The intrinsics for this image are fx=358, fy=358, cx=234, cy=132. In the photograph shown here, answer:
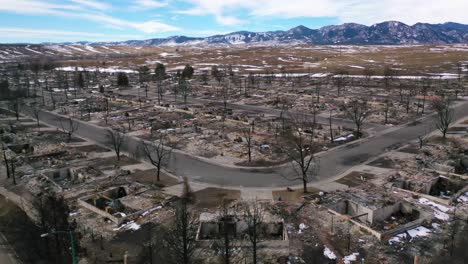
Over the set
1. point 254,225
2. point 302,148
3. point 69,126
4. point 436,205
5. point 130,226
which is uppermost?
point 254,225

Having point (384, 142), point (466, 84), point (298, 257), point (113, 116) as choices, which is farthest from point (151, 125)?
point (466, 84)

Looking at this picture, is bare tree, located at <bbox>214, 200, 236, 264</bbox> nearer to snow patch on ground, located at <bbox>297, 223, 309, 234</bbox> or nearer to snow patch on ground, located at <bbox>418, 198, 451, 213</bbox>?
snow patch on ground, located at <bbox>297, 223, 309, 234</bbox>

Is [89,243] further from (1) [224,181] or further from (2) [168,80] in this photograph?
(2) [168,80]

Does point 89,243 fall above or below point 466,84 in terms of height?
below

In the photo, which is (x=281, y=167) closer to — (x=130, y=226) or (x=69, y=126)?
(x=130, y=226)

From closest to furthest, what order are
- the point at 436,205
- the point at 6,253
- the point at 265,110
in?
the point at 6,253 < the point at 436,205 < the point at 265,110

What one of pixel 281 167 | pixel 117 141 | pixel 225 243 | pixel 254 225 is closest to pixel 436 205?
pixel 281 167

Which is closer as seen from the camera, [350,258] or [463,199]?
[350,258]
